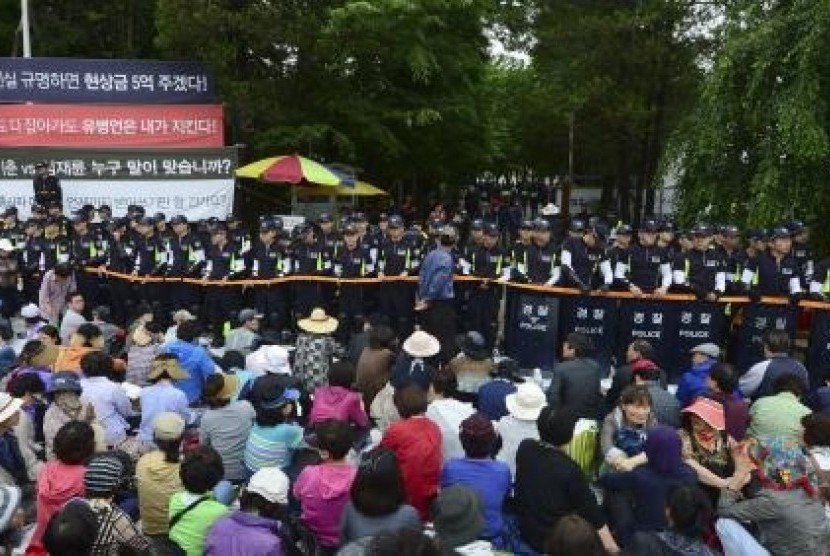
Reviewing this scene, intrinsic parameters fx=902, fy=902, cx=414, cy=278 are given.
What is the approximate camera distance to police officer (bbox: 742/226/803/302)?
10734 mm

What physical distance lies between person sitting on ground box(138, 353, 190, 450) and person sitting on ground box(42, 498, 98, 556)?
7.73 ft

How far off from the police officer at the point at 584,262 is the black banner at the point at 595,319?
181mm

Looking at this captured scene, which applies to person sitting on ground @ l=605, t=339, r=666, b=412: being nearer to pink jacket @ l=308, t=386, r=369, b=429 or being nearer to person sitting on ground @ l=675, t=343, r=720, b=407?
person sitting on ground @ l=675, t=343, r=720, b=407

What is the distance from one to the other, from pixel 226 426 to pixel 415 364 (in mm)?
1689

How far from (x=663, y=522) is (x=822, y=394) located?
258 centimetres

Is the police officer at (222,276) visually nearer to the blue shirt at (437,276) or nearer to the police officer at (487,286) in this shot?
the blue shirt at (437,276)

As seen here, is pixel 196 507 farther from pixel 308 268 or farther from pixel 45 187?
Result: pixel 45 187

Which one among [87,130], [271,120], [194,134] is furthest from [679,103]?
[87,130]

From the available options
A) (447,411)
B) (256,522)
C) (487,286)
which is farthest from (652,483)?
(487,286)

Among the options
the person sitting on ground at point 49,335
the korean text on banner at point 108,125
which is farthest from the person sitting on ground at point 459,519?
the korean text on banner at point 108,125

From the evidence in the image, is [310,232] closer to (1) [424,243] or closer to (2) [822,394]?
(1) [424,243]

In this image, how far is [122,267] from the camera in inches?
524

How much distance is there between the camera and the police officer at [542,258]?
11016 millimetres

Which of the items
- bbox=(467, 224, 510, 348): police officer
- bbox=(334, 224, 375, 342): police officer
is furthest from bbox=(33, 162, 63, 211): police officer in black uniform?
bbox=(467, 224, 510, 348): police officer
